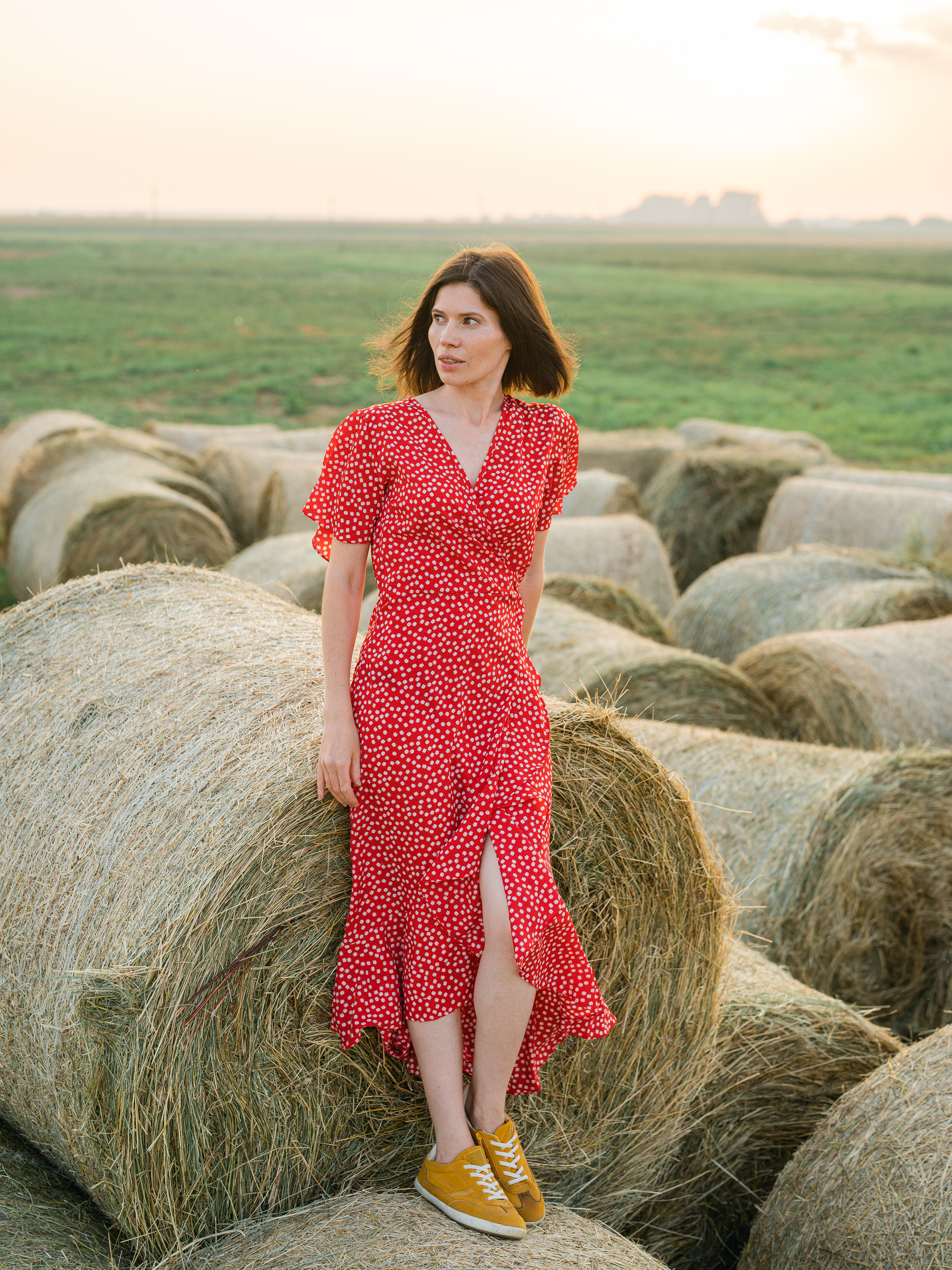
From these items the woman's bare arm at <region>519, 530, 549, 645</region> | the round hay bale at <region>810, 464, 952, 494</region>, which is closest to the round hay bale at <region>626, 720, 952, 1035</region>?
the woman's bare arm at <region>519, 530, 549, 645</region>

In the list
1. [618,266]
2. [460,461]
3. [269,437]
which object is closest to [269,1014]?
[460,461]

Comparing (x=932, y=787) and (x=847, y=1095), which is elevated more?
(x=932, y=787)

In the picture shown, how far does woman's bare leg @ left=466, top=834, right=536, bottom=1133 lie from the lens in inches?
105

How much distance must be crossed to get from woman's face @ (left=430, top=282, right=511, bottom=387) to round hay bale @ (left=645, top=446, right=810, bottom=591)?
7924 mm

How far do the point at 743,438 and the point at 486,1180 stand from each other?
11240mm

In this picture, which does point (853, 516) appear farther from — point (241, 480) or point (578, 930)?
point (578, 930)

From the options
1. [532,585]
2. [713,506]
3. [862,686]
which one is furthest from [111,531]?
[532,585]

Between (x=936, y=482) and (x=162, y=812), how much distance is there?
9.21 metres

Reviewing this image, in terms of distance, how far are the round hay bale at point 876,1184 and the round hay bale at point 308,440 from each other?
10.1 metres

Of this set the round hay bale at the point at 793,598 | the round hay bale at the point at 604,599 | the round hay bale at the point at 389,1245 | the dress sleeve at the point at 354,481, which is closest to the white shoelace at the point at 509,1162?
the round hay bale at the point at 389,1245

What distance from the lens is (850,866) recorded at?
4277 mm

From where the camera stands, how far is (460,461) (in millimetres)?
2793

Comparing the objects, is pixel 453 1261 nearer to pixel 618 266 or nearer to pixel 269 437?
pixel 269 437

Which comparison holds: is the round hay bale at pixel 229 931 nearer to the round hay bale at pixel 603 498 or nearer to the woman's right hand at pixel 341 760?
the woman's right hand at pixel 341 760
